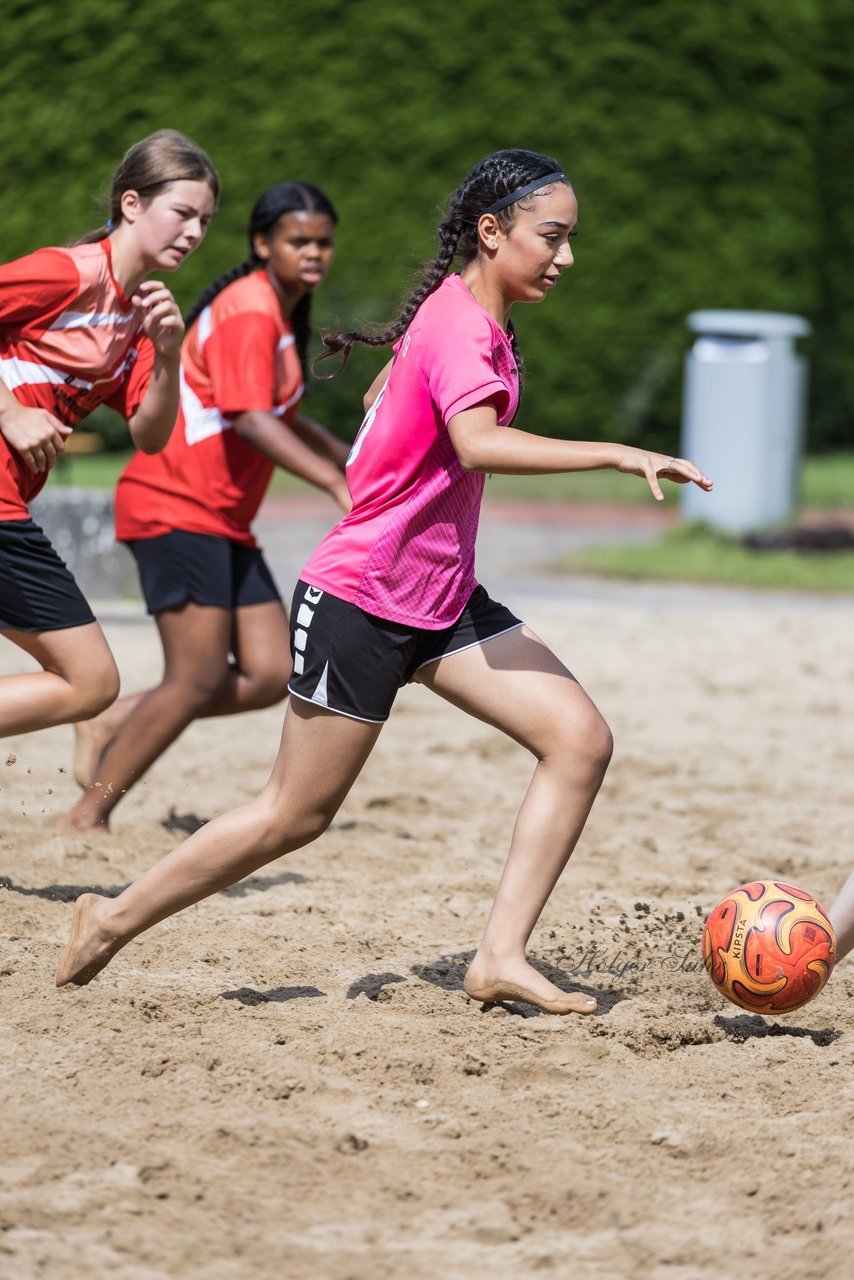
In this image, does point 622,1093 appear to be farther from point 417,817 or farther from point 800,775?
point 800,775

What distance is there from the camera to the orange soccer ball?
12.6ft

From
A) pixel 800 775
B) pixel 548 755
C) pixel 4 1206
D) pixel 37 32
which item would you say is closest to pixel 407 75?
pixel 37 32

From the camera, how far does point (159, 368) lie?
441cm

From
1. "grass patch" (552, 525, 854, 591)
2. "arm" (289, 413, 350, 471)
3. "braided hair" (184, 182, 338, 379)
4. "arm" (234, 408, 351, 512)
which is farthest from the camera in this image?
"grass patch" (552, 525, 854, 591)

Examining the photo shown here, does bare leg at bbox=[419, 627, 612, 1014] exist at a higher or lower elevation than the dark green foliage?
lower

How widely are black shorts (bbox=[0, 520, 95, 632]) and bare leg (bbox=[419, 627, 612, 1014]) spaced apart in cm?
103

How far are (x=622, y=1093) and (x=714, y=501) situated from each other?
33.0 ft

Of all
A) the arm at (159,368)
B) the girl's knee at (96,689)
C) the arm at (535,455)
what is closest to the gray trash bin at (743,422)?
the arm at (159,368)

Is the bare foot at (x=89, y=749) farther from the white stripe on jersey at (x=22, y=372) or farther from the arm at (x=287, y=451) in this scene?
the white stripe on jersey at (x=22, y=372)

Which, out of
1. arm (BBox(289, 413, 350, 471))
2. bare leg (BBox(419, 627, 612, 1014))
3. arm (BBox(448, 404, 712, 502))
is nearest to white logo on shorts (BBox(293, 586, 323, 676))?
bare leg (BBox(419, 627, 612, 1014))

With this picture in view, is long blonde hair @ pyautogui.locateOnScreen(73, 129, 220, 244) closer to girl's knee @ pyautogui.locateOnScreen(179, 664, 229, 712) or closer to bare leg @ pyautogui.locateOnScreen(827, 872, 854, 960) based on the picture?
girl's knee @ pyautogui.locateOnScreen(179, 664, 229, 712)

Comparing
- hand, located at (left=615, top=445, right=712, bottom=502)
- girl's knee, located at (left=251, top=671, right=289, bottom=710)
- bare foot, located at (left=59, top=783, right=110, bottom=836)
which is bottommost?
bare foot, located at (left=59, top=783, right=110, bottom=836)

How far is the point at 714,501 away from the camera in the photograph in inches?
519

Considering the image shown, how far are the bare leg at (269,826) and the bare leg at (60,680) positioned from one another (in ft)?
2.12
